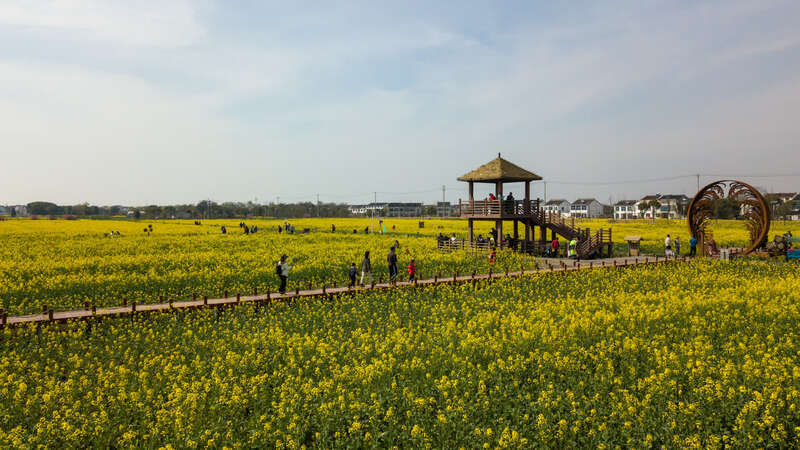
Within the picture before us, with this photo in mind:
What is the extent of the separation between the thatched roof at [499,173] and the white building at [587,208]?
159 meters

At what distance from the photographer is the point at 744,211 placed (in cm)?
3041

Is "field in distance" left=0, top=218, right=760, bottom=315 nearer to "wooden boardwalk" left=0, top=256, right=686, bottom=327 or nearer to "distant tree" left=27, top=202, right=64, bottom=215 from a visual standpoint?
"wooden boardwalk" left=0, top=256, right=686, bottom=327

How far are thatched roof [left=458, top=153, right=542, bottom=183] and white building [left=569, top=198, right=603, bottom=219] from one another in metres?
159

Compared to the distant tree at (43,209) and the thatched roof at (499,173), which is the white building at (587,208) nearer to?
the thatched roof at (499,173)

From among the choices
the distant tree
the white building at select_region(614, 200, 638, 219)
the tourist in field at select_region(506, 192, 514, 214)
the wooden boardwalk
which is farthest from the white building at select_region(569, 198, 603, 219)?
the distant tree

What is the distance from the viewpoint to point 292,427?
730 centimetres

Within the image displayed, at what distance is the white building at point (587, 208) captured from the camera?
18362 centimetres

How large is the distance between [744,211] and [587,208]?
16306 cm

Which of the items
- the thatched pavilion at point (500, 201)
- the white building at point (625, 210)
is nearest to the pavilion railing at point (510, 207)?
the thatched pavilion at point (500, 201)

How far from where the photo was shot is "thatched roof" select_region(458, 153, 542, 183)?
33.3m

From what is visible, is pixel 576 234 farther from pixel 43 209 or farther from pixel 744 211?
pixel 43 209

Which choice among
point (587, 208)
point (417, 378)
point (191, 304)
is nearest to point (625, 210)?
point (587, 208)

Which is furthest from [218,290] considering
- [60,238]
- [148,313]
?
[60,238]

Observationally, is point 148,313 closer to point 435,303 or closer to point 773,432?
point 435,303
